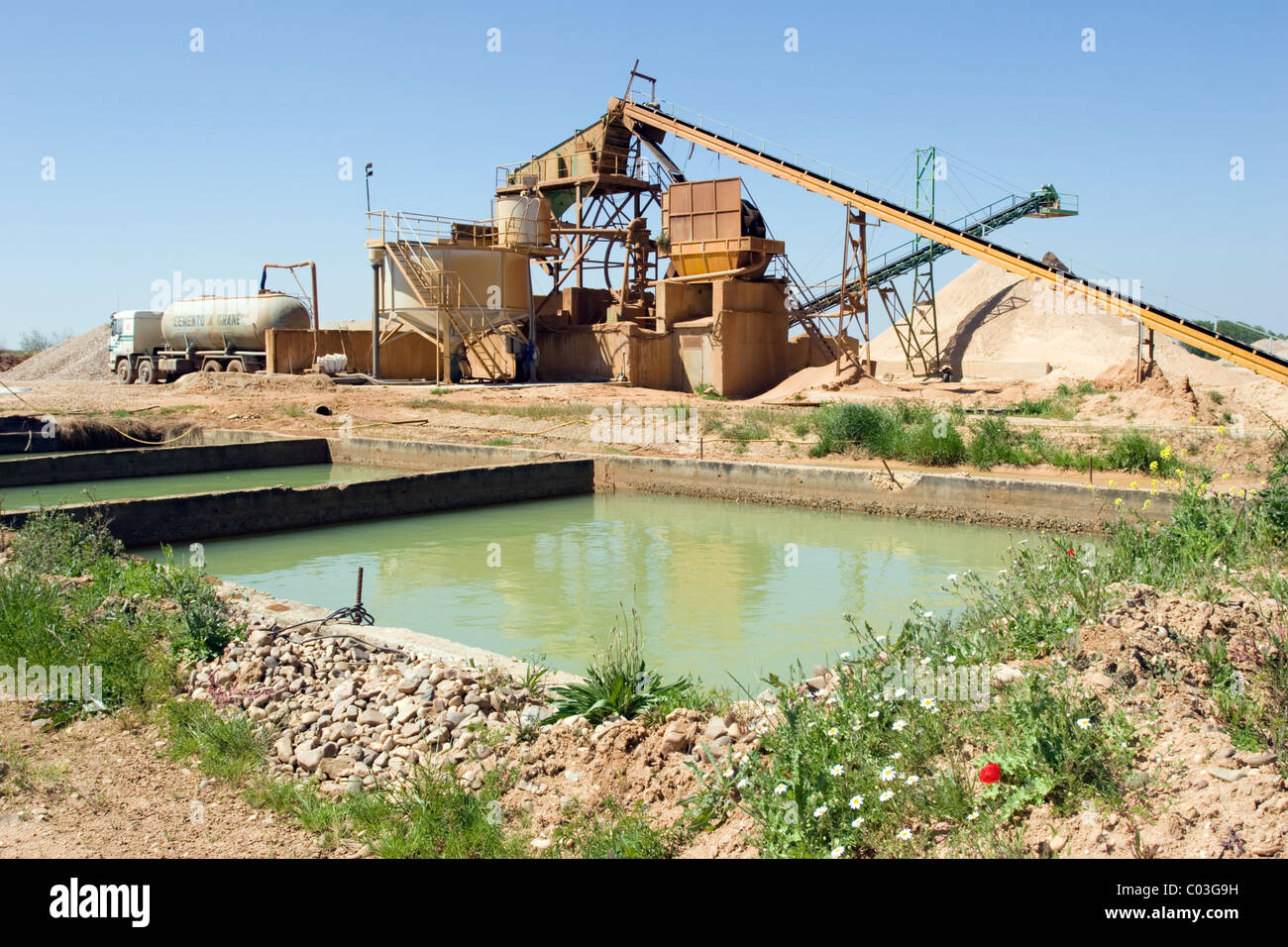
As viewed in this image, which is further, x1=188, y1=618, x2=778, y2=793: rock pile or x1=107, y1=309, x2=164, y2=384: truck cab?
x1=107, y1=309, x2=164, y2=384: truck cab

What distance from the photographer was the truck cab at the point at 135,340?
37.7 metres

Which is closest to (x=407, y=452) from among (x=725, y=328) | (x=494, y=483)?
(x=494, y=483)

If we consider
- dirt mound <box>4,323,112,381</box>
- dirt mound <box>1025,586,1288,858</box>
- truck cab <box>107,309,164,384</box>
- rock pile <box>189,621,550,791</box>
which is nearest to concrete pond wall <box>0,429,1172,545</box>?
rock pile <box>189,621,550,791</box>

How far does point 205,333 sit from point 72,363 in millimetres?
18664

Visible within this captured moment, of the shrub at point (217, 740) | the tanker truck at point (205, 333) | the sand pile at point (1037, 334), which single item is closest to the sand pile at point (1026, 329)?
the sand pile at point (1037, 334)

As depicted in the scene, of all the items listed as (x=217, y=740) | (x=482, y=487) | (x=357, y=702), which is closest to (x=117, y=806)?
(x=217, y=740)

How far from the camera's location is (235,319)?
34.5m

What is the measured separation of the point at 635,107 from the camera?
3394 cm

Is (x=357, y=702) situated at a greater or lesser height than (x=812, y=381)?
lesser

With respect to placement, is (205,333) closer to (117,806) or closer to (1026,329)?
(1026,329)

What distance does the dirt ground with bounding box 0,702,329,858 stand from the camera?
4516 mm

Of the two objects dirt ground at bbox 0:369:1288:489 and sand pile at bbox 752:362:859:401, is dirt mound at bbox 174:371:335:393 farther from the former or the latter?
sand pile at bbox 752:362:859:401

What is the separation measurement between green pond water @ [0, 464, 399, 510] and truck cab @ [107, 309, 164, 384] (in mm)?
19003

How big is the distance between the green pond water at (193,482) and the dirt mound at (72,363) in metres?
29.3
